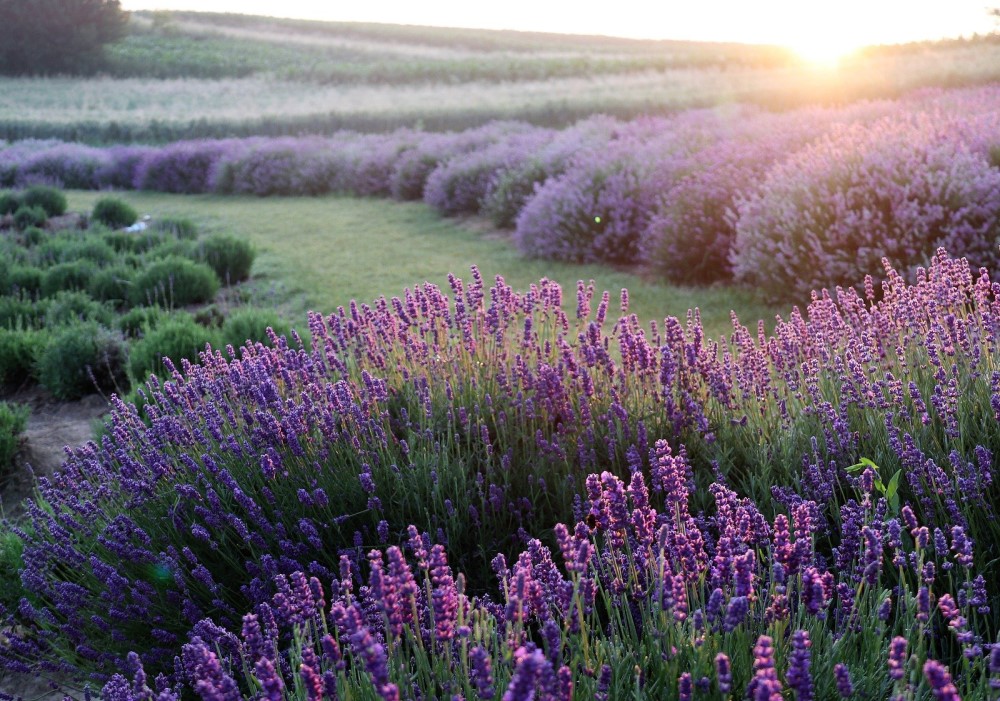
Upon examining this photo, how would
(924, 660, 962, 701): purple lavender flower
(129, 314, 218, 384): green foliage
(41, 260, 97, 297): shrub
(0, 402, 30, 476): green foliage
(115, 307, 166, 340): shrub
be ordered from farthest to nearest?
(41, 260, 97, 297): shrub → (115, 307, 166, 340): shrub → (129, 314, 218, 384): green foliage → (0, 402, 30, 476): green foliage → (924, 660, 962, 701): purple lavender flower

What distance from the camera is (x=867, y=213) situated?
237 inches

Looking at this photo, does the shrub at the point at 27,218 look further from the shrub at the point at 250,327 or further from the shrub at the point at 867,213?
the shrub at the point at 867,213

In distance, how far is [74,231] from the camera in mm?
11594

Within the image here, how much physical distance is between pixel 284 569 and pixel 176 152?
18.3 meters

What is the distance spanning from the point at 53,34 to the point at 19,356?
132ft

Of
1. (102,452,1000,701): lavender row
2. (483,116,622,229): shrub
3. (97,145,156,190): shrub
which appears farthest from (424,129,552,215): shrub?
(102,452,1000,701): lavender row

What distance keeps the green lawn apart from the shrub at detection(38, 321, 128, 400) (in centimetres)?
165

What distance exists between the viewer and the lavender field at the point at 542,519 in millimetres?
1760

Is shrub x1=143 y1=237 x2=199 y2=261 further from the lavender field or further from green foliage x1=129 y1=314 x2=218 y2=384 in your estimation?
the lavender field

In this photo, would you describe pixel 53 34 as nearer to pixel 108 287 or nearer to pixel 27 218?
pixel 27 218

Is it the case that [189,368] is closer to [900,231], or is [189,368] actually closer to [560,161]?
[900,231]

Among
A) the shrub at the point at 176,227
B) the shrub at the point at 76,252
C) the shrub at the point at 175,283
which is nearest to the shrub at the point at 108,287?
the shrub at the point at 175,283

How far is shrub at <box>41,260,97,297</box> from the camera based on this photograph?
27.9 ft

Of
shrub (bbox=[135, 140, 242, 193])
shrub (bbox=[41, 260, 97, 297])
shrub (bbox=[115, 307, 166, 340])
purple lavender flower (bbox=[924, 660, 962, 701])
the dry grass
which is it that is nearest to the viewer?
purple lavender flower (bbox=[924, 660, 962, 701])
